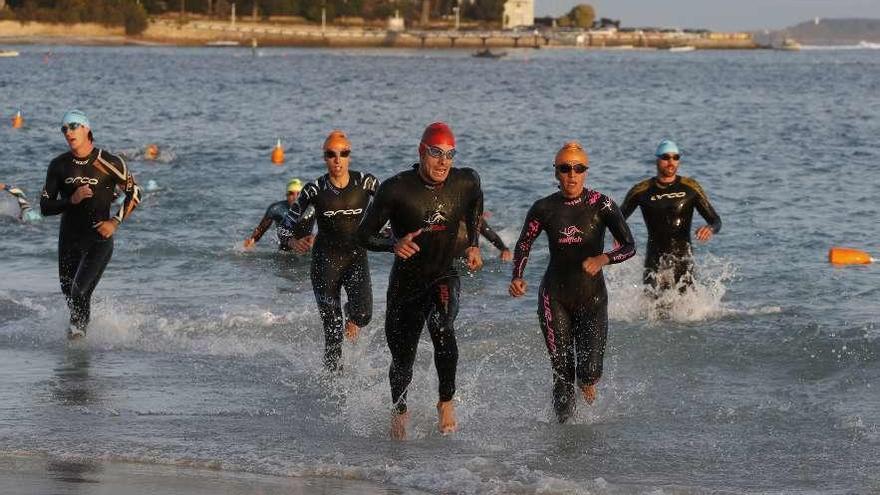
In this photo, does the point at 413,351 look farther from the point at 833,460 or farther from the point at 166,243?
the point at 166,243

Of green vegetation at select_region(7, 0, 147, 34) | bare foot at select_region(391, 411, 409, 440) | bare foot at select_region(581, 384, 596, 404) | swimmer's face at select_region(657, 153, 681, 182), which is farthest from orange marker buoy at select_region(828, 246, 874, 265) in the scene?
green vegetation at select_region(7, 0, 147, 34)

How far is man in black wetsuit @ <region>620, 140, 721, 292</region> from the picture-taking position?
1188cm

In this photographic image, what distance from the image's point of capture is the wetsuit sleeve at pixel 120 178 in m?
11.0

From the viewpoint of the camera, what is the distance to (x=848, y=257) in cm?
1700

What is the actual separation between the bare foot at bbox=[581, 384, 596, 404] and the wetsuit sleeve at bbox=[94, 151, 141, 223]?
159 inches

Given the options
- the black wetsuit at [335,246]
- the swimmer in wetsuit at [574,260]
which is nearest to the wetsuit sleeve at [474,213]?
the swimmer in wetsuit at [574,260]

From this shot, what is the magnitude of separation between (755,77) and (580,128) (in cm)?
5078

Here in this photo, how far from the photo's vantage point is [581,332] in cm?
893

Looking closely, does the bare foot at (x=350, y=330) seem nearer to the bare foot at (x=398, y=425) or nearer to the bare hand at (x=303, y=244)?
the bare hand at (x=303, y=244)

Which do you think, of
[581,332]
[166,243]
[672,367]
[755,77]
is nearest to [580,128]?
[166,243]

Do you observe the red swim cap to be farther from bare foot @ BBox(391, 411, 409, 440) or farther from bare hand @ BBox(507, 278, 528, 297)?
bare foot @ BBox(391, 411, 409, 440)

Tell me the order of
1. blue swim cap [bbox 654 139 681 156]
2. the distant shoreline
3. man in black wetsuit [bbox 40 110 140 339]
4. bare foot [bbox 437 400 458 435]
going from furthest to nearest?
the distant shoreline < blue swim cap [bbox 654 139 681 156] < man in black wetsuit [bbox 40 110 140 339] < bare foot [bbox 437 400 458 435]

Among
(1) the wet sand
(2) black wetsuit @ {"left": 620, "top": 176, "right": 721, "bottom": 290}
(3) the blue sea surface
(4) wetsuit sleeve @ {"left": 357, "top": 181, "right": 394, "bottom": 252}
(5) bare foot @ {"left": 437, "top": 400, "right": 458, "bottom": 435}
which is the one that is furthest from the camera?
(2) black wetsuit @ {"left": 620, "top": 176, "right": 721, "bottom": 290}

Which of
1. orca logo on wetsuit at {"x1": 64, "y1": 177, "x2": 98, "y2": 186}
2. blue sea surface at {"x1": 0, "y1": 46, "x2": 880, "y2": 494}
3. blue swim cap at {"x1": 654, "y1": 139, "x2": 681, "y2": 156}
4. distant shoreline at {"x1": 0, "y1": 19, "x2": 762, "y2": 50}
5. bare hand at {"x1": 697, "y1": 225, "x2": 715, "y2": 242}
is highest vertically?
blue swim cap at {"x1": 654, "y1": 139, "x2": 681, "y2": 156}
